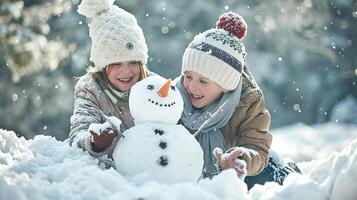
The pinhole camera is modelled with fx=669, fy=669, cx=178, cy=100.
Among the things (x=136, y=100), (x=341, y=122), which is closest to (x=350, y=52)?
(x=341, y=122)

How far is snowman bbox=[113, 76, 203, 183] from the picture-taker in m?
2.07

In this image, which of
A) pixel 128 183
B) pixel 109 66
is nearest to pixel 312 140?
pixel 109 66

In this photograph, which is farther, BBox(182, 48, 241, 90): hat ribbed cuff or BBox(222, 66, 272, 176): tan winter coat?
BBox(182, 48, 241, 90): hat ribbed cuff

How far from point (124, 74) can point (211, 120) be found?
475 mm

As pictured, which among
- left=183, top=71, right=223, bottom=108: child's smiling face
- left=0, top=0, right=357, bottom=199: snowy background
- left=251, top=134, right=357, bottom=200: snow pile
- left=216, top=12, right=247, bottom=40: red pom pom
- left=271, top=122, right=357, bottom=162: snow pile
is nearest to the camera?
left=251, top=134, right=357, bottom=200: snow pile

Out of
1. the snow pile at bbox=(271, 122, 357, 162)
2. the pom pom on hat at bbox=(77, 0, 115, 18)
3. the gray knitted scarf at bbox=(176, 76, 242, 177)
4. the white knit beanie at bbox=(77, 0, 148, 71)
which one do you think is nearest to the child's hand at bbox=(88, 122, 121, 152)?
the gray knitted scarf at bbox=(176, 76, 242, 177)

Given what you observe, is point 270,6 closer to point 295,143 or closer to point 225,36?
point 295,143

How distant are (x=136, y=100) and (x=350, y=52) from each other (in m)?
9.32

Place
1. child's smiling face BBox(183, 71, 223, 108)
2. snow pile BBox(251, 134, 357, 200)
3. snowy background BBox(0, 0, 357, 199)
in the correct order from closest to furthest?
snow pile BBox(251, 134, 357, 200), snowy background BBox(0, 0, 357, 199), child's smiling face BBox(183, 71, 223, 108)

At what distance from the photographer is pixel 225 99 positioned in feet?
9.90

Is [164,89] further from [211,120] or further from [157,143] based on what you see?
[211,120]

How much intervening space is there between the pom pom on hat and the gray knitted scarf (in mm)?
590

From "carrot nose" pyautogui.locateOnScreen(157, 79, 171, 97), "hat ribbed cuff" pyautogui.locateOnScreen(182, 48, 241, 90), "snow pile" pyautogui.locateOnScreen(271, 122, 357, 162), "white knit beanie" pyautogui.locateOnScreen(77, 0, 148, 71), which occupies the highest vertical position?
"snow pile" pyautogui.locateOnScreen(271, 122, 357, 162)

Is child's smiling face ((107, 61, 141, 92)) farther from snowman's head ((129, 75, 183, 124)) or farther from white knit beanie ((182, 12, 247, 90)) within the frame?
snowman's head ((129, 75, 183, 124))
